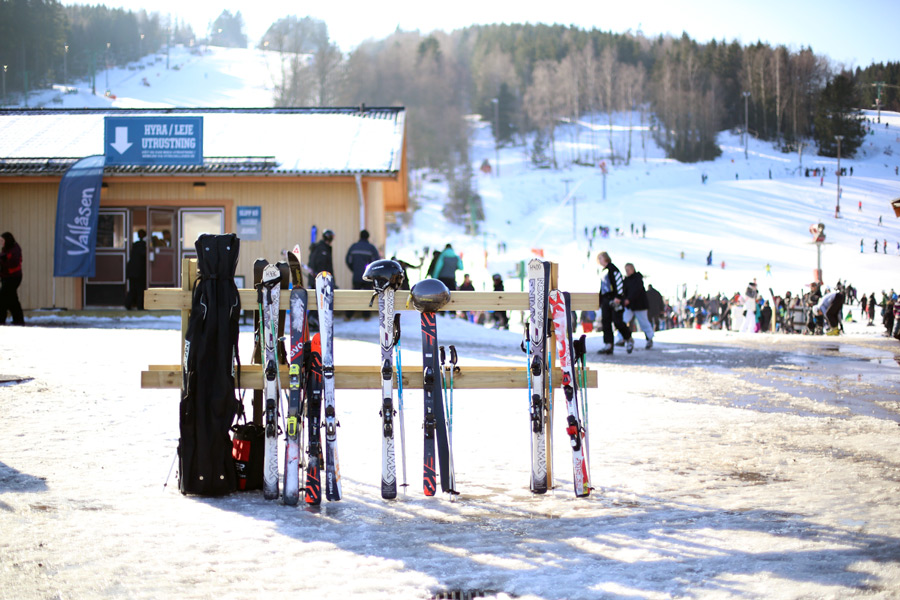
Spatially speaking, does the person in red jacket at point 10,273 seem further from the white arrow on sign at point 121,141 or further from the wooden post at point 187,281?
the wooden post at point 187,281

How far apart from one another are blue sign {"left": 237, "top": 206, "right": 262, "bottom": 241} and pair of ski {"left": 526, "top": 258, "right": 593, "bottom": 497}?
13175 mm

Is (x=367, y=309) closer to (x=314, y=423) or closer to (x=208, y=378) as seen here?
(x=314, y=423)

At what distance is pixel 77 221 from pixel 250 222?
3324mm

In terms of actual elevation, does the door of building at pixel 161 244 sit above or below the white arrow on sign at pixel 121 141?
below

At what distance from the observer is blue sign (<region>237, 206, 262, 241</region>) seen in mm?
16469

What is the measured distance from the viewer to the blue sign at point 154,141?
1609 centimetres

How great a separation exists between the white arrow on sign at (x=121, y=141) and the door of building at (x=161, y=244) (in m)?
1.34

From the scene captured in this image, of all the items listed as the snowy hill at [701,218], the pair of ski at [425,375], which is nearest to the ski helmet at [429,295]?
the pair of ski at [425,375]

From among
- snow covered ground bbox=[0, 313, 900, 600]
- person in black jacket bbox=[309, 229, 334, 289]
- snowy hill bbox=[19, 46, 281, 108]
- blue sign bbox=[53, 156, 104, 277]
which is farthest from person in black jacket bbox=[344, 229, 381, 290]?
snowy hill bbox=[19, 46, 281, 108]

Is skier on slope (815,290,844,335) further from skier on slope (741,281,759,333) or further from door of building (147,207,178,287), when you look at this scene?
door of building (147,207,178,287)

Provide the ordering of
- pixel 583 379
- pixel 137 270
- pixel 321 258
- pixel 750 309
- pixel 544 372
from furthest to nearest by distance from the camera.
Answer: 1. pixel 750 309
2. pixel 137 270
3. pixel 321 258
4. pixel 583 379
5. pixel 544 372

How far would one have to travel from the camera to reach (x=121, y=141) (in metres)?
16.2

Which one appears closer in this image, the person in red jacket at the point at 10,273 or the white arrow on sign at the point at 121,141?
the person in red jacket at the point at 10,273

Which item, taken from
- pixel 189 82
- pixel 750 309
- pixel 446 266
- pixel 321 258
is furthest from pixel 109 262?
pixel 189 82
